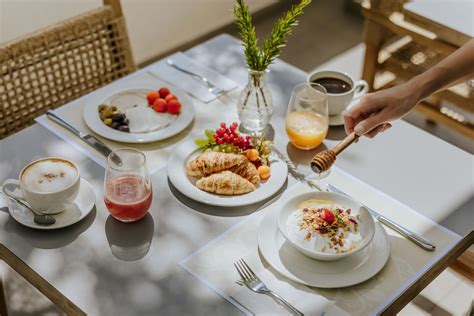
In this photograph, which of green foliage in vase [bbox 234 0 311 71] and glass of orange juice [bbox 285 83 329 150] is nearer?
green foliage in vase [bbox 234 0 311 71]

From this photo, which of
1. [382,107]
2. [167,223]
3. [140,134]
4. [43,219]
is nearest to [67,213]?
[43,219]

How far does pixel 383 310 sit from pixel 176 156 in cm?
66

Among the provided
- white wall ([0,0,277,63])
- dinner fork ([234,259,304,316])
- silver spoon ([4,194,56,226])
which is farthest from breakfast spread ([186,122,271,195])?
white wall ([0,0,277,63])

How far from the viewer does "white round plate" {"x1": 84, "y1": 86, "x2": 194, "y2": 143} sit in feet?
5.78

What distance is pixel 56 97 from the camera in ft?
7.44

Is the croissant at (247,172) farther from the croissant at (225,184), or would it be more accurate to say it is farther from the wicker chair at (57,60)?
the wicker chair at (57,60)

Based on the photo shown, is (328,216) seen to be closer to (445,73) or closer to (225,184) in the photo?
(225,184)

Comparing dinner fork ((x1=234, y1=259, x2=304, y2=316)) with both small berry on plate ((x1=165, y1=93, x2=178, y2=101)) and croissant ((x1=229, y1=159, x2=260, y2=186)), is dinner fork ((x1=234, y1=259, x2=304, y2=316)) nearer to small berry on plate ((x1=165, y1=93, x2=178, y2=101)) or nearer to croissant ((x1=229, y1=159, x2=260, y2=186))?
croissant ((x1=229, y1=159, x2=260, y2=186))

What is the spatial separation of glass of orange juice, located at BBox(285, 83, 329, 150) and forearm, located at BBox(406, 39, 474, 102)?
0.24 m

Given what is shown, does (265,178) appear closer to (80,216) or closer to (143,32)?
(80,216)

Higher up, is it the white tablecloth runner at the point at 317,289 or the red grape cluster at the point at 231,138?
the red grape cluster at the point at 231,138

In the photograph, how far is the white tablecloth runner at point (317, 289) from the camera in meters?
1.33

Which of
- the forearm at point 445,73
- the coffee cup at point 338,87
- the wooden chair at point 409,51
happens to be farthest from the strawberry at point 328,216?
the wooden chair at point 409,51

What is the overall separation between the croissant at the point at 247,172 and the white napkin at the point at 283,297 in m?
0.28
